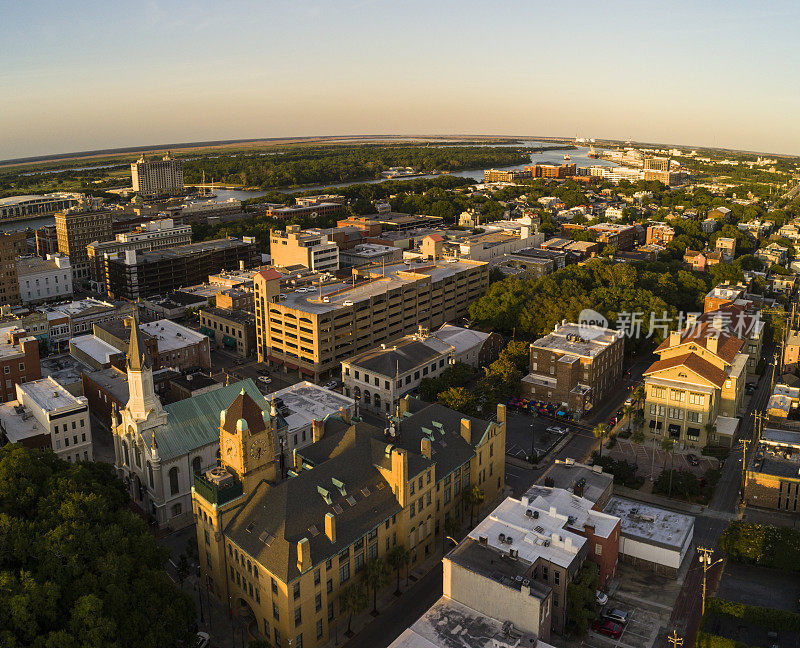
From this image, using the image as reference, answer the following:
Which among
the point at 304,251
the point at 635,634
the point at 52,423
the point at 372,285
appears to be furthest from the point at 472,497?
the point at 304,251

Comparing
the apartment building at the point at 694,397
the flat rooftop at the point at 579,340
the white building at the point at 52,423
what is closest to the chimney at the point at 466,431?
the apartment building at the point at 694,397

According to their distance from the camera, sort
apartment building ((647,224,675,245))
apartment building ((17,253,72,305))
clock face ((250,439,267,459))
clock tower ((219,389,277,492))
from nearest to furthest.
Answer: clock tower ((219,389,277,492)) < clock face ((250,439,267,459)) < apartment building ((17,253,72,305)) < apartment building ((647,224,675,245))

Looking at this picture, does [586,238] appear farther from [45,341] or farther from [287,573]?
[287,573]

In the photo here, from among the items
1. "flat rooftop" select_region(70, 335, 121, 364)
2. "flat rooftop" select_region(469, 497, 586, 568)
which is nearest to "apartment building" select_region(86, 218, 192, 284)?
"flat rooftop" select_region(70, 335, 121, 364)

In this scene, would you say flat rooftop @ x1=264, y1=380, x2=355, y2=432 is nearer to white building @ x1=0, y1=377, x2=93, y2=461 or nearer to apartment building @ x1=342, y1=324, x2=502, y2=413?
apartment building @ x1=342, y1=324, x2=502, y2=413

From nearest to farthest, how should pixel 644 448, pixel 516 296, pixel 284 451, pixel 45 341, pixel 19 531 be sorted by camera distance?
pixel 19 531, pixel 284 451, pixel 644 448, pixel 45 341, pixel 516 296

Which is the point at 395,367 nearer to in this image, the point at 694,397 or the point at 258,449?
the point at 694,397

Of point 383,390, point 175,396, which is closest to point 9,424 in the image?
point 175,396
